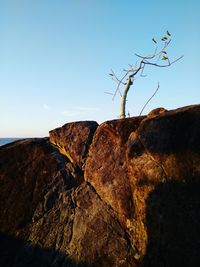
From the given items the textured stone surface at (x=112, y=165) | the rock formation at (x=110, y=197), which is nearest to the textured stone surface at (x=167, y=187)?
the rock formation at (x=110, y=197)

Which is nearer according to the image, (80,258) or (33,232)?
(80,258)

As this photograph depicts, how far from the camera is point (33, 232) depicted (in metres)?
11.0

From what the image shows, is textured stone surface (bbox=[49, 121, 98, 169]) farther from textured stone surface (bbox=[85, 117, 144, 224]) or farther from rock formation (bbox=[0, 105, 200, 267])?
textured stone surface (bbox=[85, 117, 144, 224])

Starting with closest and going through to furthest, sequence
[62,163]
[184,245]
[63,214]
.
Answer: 1. [184,245]
2. [63,214]
3. [62,163]

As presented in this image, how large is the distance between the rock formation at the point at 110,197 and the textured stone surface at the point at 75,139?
0.16 feet

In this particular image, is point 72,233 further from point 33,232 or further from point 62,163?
point 62,163

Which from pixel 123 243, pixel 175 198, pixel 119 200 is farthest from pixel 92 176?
pixel 175 198

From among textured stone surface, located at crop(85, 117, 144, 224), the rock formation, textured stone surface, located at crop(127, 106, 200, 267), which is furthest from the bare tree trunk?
textured stone surface, located at crop(127, 106, 200, 267)

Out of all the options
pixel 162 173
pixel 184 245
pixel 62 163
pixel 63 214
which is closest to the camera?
pixel 184 245

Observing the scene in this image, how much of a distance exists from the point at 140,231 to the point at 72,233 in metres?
2.48

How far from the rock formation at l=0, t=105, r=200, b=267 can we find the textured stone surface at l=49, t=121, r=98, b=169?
5cm

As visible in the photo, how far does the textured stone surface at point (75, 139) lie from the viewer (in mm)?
12750

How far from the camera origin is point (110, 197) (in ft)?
35.5

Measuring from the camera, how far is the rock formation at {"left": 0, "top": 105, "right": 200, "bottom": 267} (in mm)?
9109
